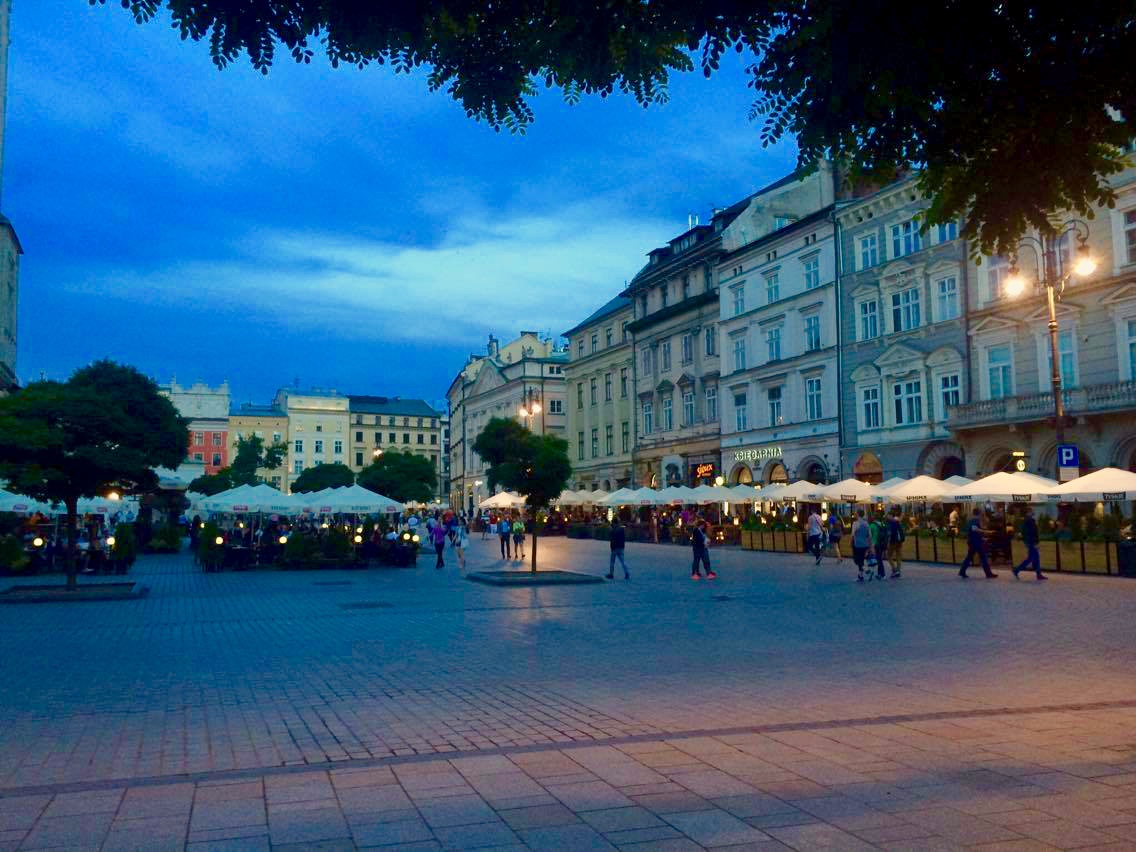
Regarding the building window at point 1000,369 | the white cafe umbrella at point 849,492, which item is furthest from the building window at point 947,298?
the white cafe umbrella at point 849,492

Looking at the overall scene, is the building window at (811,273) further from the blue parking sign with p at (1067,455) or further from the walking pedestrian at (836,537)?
the blue parking sign with p at (1067,455)

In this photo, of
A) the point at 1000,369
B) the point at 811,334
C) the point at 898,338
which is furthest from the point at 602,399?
the point at 1000,369

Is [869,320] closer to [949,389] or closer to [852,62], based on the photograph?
[949,389]

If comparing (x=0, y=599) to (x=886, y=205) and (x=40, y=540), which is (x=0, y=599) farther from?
(x=886, y=205)

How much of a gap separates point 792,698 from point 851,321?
133 ft

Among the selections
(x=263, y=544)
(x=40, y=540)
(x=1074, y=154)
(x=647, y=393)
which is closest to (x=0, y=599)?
(x=40, y=540)

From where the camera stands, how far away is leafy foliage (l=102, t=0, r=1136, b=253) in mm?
6121

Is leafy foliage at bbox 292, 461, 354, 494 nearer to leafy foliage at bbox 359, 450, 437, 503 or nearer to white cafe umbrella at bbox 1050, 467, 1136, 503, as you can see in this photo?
leafy foliage at bbox 359, 450, 437, 503

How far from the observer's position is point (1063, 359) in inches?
1447

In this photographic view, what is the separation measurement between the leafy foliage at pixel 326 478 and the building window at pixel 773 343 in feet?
77.3

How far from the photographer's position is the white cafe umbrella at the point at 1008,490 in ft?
89.8

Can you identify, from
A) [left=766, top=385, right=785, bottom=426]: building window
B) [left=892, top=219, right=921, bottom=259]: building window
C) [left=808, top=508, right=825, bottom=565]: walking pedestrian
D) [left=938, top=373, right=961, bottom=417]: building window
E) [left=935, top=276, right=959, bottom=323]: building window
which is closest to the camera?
[left=808, top=508, right=825, bottom=565]: walking pedestrian

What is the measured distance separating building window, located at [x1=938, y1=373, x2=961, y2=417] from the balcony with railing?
5.08 feet

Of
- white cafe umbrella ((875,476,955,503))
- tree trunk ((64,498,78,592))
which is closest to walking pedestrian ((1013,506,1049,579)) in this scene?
white cafe umbrella ((875,476,955,503))
